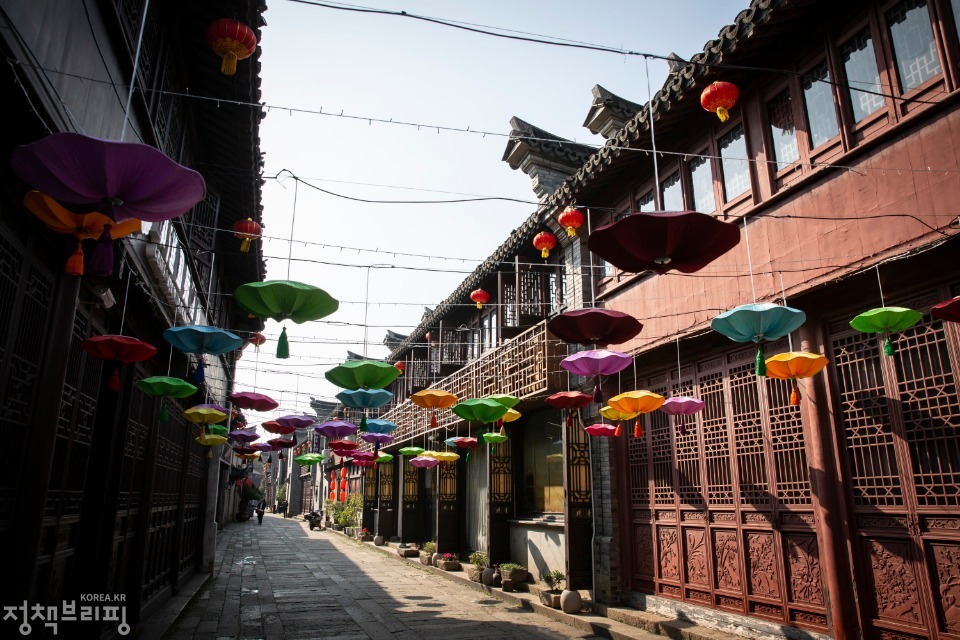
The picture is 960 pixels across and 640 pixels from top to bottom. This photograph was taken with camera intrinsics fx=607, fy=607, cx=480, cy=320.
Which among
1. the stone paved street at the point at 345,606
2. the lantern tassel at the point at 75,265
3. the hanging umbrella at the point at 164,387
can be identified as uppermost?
the lantern tassel at the point at 75,265

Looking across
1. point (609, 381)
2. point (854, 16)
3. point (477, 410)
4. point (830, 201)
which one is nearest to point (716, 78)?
point (854, 16)

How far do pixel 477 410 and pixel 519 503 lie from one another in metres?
5.21

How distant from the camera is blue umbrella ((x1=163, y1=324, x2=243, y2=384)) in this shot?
8250mm

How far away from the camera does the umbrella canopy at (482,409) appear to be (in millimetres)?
11953

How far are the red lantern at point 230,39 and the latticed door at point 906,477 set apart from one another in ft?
25.4

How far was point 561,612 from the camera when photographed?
1113 centimetres

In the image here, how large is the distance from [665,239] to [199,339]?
633cm

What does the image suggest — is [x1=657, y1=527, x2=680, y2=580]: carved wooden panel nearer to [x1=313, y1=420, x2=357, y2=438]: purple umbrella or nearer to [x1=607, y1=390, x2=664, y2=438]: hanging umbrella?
[x1=607, y1=390, x2=664, y2=438]: hanging umbrella

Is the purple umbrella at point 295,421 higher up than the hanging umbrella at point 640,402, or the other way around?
the purple umbrella at point 295,421

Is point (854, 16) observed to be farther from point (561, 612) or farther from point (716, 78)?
point (561, 612)

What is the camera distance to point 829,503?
7.09 meters

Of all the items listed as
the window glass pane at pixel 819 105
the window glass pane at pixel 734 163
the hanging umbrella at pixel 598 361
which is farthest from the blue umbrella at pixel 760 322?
the window glass pane at pixel 734 163

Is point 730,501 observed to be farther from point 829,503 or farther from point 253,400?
point 253,400

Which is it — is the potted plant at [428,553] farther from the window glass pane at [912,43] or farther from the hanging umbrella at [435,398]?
the window glass pane at [912,43]
